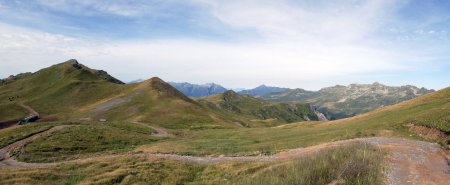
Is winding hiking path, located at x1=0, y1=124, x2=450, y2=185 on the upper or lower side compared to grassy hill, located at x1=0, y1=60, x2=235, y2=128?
lower

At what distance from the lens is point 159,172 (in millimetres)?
42156

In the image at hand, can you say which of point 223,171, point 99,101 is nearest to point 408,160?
point 223,171

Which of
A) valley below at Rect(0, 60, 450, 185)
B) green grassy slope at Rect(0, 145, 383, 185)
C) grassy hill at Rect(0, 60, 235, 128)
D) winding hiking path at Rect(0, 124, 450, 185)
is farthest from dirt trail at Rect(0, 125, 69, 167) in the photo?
grassy hill at Rect(0, 60, 235, 128)

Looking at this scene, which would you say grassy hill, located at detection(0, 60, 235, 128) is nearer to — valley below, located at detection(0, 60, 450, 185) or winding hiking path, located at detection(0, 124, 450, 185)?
valley below, located at detection(0, 60, 450, 185)

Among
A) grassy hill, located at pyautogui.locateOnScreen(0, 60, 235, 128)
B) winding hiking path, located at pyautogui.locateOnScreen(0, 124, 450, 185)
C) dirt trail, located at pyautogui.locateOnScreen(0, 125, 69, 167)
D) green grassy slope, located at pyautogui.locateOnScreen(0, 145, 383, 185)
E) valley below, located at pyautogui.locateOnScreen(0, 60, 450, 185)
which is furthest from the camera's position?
grassy hill, located at pyautogui.locateOnScreen(0, 60, 235, 128)

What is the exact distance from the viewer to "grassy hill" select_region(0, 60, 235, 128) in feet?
399

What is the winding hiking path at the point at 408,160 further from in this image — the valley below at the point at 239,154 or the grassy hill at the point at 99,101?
the grassy hill at the point at 99,101


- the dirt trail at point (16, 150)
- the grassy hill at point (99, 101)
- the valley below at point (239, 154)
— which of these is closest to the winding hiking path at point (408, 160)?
the dirt trail at point (16, 150)

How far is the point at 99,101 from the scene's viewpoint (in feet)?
495

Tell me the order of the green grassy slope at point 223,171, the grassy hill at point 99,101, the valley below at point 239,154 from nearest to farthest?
the green grassy slope at point 223,171
the valley below at point 239,154
the grassy hill at point 99,101

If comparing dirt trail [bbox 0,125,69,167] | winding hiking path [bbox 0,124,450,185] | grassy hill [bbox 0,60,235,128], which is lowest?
dirt trail [bbox 0,125,69,167]

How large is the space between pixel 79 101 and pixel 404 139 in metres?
135

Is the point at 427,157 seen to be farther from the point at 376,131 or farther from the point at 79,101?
the point at 79,101

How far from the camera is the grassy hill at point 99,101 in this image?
4788 inches
